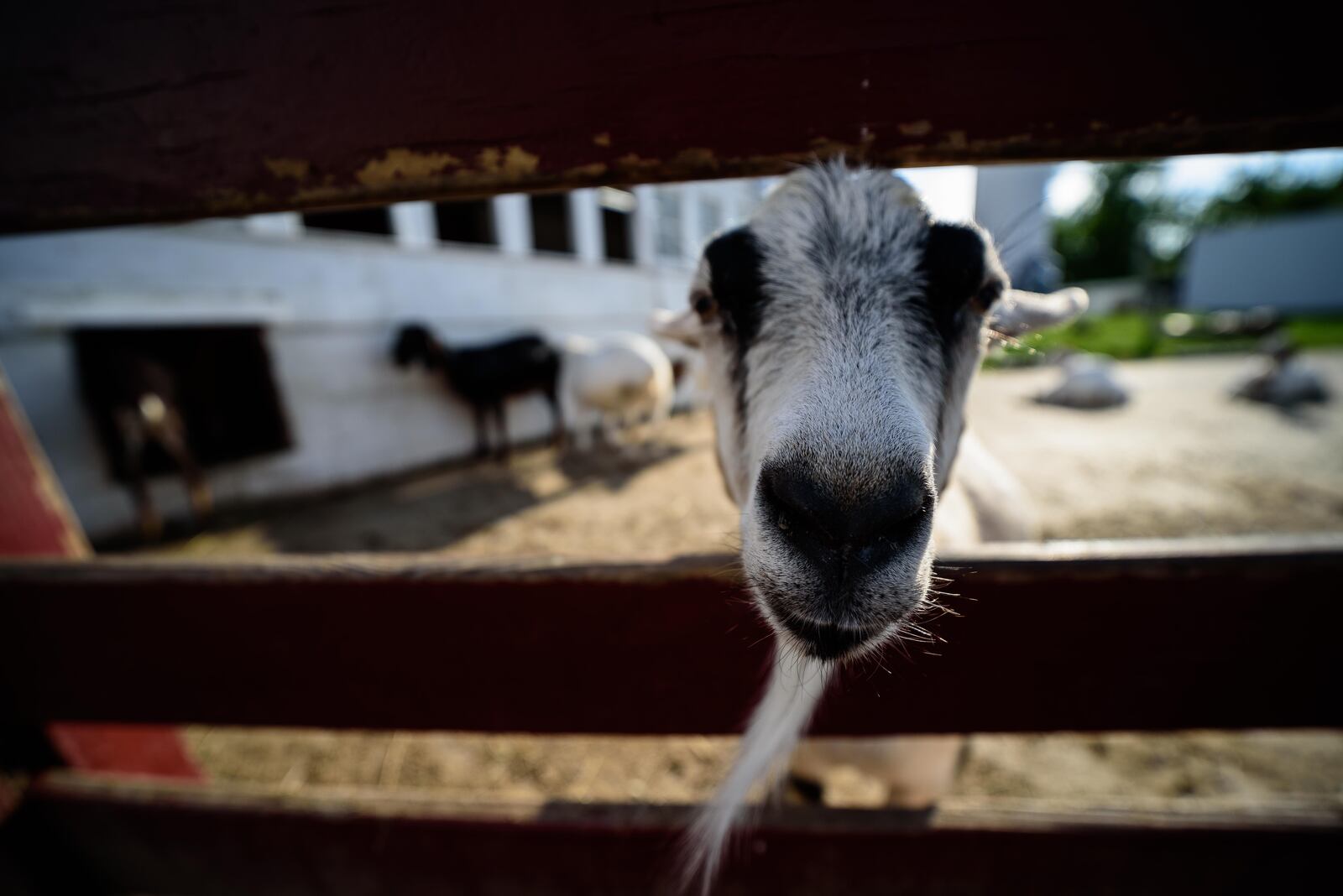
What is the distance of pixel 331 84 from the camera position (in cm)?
94

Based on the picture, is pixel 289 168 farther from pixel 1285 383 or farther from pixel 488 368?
pixel 1285 383

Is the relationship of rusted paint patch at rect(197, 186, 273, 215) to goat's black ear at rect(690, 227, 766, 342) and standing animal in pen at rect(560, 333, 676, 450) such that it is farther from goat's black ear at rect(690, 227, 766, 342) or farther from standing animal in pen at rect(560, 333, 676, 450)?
standing animal in pen at rect(560, 333, 676, 450)

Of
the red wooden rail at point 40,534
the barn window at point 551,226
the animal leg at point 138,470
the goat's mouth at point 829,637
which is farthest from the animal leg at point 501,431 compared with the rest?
the goat's mouth at point 829,637

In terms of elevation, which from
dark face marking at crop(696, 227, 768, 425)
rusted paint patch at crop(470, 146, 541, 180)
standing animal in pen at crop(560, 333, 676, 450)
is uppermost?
rusted paint patch at crop(470, 146, 541, 180)

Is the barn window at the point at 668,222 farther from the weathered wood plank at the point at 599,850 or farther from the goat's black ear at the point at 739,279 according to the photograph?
the weathered wood plank at the point at 599,850

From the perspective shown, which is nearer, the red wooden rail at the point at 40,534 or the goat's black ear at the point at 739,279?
the goat's black ear at the point at 739,279

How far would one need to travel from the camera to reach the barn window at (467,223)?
9617 mm

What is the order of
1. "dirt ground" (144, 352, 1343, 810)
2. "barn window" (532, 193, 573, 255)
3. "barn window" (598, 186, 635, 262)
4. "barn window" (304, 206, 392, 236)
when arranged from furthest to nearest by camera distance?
"barn window" (598, 186, 635, 262), "barn window" (532, 193, 573, 255), "barn window" (304, 206, 392, 236), "dirt ground" (144, 352, 1343, 810)

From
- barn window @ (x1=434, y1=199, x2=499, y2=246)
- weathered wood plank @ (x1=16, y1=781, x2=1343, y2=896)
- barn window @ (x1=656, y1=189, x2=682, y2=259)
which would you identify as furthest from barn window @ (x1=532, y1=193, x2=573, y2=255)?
weathered wood plank @ (x1=16, y1=781, x2=1343, y2=896)

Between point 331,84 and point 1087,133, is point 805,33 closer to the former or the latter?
point 1087,133

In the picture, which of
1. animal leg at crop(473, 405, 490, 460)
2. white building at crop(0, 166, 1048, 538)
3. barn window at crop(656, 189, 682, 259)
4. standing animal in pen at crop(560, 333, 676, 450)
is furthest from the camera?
barn window at crop(656, 189, 682, 259)

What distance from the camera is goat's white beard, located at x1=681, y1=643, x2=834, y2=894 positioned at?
43.7 inches

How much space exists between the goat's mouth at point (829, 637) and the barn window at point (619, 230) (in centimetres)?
1295

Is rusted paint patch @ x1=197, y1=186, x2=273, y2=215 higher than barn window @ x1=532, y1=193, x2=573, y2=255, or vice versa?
barn window @ x1=532, y1=193, x2=573, y2=255
